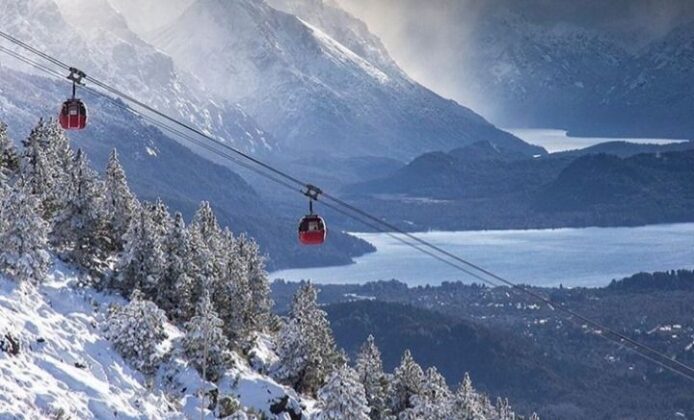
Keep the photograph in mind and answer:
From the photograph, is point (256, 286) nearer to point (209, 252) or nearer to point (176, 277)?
point (209, 252)

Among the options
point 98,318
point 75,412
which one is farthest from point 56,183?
point 75,412

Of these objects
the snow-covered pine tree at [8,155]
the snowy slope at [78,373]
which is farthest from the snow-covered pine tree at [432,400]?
the snow-covered pine tree at [8,155]

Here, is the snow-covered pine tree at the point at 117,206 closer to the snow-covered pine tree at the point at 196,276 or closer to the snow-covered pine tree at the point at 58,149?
the snow-covered pine tree at the point at 58,149

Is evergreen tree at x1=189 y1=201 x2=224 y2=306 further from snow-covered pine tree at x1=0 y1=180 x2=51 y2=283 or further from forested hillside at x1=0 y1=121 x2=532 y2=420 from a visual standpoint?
snow-covered pine tree at x1=0 y1=180 x2=51 y2=283

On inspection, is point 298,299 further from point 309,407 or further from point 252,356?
point 309,407

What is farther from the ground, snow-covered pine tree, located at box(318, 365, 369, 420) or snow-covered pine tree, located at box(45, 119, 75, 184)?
snow-covered pine tree, located at box(45, 119, 75, 184)

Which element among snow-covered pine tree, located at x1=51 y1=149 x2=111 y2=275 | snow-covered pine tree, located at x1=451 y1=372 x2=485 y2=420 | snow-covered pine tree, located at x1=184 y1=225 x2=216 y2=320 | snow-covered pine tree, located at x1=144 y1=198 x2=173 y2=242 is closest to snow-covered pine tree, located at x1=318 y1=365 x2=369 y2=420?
snow-covered pine tree, located at x1=451 y1=372 x2=485 y2=420
